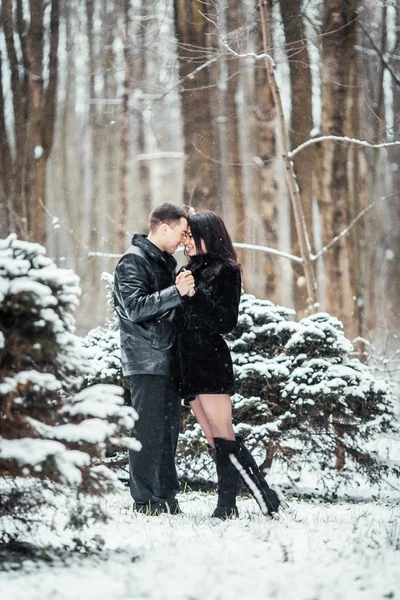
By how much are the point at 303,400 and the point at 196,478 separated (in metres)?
1.41

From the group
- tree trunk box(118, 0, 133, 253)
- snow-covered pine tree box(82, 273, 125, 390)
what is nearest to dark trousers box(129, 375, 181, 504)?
snow-covered pine tree box(82, 273, 125, 390)

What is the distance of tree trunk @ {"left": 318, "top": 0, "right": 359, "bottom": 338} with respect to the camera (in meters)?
10.9

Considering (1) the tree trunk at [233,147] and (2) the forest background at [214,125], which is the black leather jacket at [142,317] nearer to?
(2) the forest background at [214,125]

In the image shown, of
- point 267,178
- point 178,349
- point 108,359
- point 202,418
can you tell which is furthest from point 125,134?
point 202,418

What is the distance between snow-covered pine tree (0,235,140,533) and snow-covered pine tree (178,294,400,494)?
3017 millimetres

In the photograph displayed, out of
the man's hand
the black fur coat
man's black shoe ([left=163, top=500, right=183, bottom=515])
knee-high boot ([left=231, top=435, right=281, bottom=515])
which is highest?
the man's hand

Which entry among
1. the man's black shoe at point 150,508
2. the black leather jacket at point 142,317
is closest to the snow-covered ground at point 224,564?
the man's black shoe at point 150,508

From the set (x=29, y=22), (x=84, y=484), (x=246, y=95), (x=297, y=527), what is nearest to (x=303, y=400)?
(x=297, y=527)

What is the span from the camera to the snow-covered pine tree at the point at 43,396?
3.18 metres

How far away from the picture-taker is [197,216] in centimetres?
490

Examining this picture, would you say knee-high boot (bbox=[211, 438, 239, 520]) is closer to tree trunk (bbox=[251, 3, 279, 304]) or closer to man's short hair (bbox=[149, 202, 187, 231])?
man's short hair (bbox=[149, 202, 187, 231])

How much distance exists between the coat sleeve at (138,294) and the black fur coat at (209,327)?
0.55 ft

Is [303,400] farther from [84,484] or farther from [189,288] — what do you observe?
[84,484]

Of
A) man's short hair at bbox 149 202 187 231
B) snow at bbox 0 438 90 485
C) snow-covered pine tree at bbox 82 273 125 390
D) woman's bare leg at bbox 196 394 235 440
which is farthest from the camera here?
snow-covered pine tree at bbox 82 273 125 390
